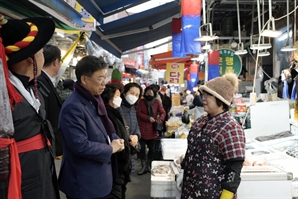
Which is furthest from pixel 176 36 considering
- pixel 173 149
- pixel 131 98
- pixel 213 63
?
pixel 173 149

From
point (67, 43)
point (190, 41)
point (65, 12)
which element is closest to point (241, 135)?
point (65, 12)

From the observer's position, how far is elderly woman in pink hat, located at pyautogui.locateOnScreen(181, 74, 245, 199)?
6.86 ft

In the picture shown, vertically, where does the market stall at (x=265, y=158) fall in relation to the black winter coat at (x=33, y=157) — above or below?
below

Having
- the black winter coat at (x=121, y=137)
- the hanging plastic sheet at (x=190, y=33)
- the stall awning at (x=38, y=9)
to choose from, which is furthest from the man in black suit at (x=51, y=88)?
the hanging plastic sheet at (x=190, y=33)

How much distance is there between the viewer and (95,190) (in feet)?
6.97

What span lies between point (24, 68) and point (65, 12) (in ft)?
6.20

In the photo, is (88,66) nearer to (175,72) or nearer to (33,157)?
(33,157)

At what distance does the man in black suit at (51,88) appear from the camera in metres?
2.64

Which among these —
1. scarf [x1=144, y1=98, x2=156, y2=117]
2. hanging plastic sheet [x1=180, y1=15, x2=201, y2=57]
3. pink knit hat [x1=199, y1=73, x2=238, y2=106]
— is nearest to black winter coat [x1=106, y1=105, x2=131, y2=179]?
pink knit hat [x1=199, y1=73, x2=238, y2=106]

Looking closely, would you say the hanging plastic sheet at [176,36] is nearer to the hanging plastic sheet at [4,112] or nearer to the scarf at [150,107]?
the scarf at [150,107]

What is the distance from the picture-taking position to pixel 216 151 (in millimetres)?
2152

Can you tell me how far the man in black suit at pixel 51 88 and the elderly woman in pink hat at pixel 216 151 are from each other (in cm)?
127

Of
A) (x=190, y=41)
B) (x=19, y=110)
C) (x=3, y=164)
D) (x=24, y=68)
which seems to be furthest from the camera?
(x=190, y=41)

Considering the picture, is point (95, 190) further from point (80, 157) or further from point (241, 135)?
point (241, 135)
